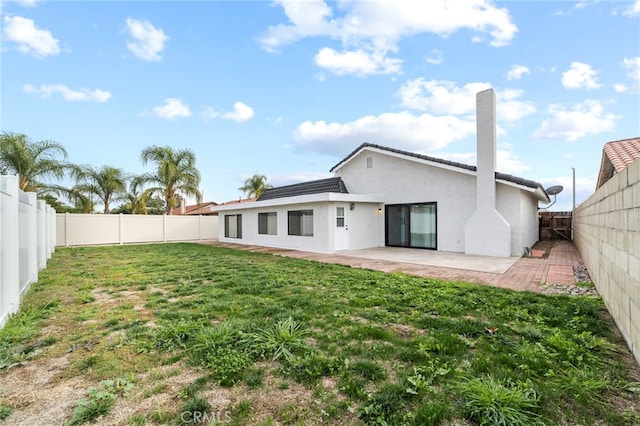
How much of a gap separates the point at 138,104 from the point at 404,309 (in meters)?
18.1

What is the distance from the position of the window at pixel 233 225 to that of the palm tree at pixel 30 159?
9649mm

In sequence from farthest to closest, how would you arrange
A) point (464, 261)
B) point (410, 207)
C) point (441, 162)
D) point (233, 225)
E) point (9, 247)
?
point (233, 225)
point (410, 207)
point (441, 162)
point (464, 261)
point (9, 247)

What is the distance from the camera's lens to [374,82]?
1596cm

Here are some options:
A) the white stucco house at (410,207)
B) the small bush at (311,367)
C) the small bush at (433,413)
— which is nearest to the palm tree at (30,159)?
the white stucco house at (410,207)

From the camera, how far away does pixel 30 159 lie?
51.5ft

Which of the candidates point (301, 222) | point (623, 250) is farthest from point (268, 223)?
point (623, 250)

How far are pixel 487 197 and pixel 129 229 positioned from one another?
20.9m

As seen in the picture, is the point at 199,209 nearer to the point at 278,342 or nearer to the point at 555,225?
the point at 278,342

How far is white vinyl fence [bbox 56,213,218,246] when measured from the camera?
18.2 m

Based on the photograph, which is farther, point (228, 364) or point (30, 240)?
point (30, 240)

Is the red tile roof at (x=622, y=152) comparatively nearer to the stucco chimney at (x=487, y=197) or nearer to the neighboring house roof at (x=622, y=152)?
the neighboring house roof at (x=622, y=152)

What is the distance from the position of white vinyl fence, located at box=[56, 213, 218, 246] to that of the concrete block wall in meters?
22.4

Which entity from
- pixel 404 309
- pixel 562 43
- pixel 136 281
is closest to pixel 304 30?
pixel 562 43

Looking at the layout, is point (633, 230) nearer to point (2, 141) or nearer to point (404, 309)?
point (404, 309)
